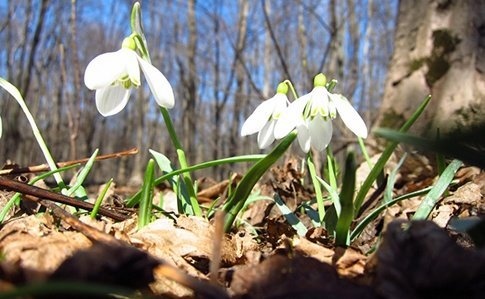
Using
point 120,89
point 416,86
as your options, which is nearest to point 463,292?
point 120,89

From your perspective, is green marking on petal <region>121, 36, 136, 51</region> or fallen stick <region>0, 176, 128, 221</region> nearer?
fallen stick <region>0, 176, 128, 221</region>

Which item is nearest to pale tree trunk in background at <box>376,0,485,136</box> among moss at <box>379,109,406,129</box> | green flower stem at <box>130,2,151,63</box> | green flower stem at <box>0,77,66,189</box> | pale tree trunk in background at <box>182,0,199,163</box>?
moss at <box>379,109,406,129</box>

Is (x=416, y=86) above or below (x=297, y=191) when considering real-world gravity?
above

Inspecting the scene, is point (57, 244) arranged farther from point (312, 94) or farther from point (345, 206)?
point (312, 94)

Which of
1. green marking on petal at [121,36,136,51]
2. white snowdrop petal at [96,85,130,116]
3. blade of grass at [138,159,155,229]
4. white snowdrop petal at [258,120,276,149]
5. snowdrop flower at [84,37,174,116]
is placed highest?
green marking on petal at [121,36,136,51]

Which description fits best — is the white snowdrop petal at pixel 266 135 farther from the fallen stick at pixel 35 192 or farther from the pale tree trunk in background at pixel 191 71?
the pale tree trunk in background at pixel 191 71

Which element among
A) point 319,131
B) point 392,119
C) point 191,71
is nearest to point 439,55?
point 392,119

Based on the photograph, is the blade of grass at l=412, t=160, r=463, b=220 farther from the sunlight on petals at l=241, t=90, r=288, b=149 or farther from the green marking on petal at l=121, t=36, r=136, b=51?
the green marking on petal at l=121, t=36, r=136, b=51
